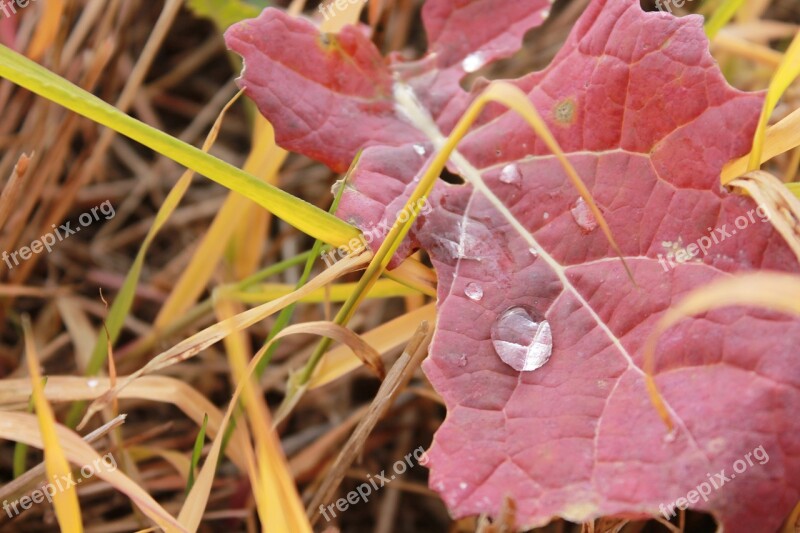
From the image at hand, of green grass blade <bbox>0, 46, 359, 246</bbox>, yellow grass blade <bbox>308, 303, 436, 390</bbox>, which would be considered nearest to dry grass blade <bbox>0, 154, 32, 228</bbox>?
green grass blade <bbox>0, 46, 359, 246</bbox>

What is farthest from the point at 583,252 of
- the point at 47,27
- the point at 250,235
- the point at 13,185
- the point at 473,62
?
the point at 47,27

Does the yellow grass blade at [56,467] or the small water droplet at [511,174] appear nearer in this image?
the yellow grass blade at [56,467]

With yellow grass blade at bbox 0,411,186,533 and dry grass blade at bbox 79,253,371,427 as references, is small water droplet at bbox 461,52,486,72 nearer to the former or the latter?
dry grass blade at bbox 79,253,371,427

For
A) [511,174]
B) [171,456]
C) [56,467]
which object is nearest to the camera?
[56,467]

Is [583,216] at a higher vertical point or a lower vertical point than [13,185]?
lower

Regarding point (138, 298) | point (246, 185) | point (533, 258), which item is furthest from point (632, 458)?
point (138, 298)

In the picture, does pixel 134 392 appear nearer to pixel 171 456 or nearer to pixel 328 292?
pixel 171 456

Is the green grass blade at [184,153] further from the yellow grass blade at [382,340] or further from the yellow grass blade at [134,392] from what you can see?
the yellow grass blade at [134,392]

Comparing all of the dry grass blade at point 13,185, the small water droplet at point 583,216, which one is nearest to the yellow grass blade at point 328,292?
the small water droplet at point 583,216
